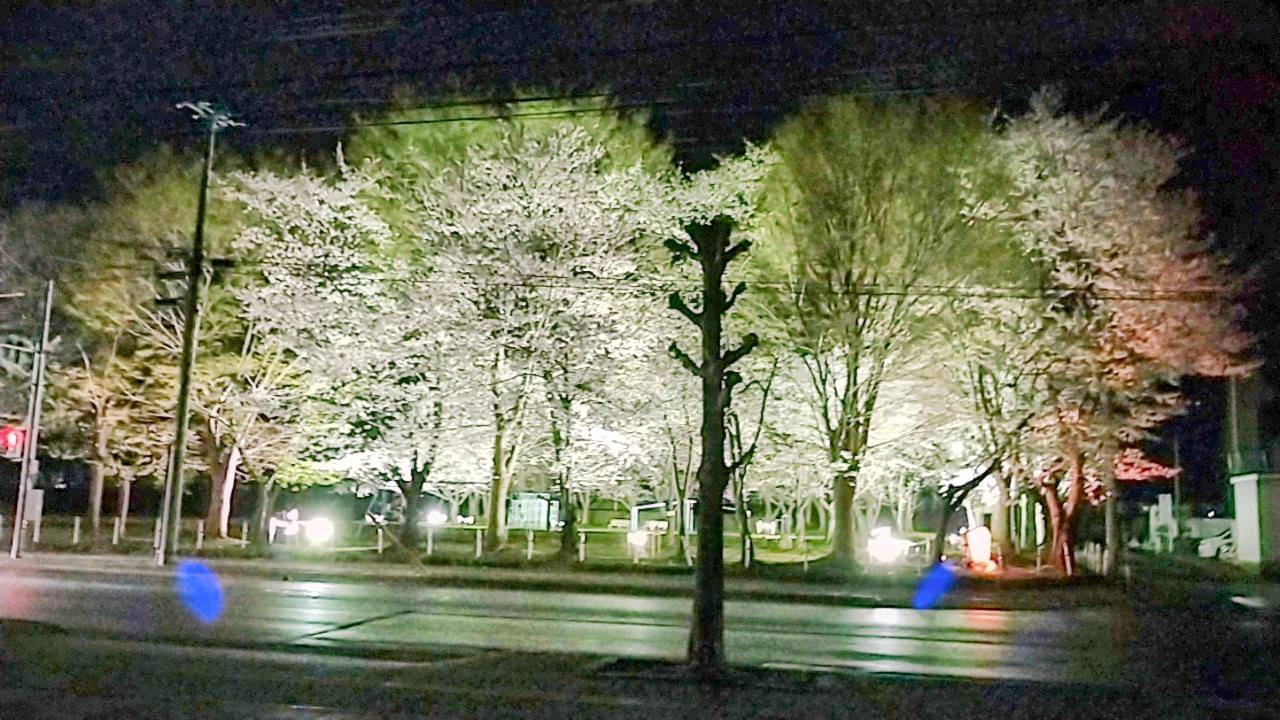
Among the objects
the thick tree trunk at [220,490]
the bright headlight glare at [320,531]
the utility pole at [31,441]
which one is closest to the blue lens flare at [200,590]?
the utility pole at [31,441]

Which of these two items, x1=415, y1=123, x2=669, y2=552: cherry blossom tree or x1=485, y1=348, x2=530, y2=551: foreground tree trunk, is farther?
x1=485, y1=348, x2=530, y2=551: foreground tree trunk

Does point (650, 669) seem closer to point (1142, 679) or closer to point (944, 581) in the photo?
point (1142, 679)

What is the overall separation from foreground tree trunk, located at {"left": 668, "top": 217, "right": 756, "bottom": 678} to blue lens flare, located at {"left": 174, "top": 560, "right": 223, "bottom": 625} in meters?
9.01

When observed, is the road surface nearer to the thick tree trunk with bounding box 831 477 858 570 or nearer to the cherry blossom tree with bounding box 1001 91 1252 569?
the thick tree trunk with bounding box 831 477 858 570

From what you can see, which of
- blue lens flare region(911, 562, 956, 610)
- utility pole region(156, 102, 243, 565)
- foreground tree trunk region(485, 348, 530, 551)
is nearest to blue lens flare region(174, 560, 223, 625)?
utility pole region(156, 102, 243, 565)

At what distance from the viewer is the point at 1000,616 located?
2419cm

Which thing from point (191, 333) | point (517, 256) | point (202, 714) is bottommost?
point (202, 714)

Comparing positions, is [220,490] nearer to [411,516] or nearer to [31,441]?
[31,441]

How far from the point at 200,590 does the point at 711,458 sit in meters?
15.2

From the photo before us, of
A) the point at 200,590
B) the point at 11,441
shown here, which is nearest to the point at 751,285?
the point at 200,590

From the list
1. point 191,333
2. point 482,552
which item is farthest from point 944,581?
point 191,333

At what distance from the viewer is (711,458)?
48.4 feet

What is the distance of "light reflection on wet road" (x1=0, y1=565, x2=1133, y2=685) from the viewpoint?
16719 mm

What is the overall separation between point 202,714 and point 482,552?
83.9 feet
